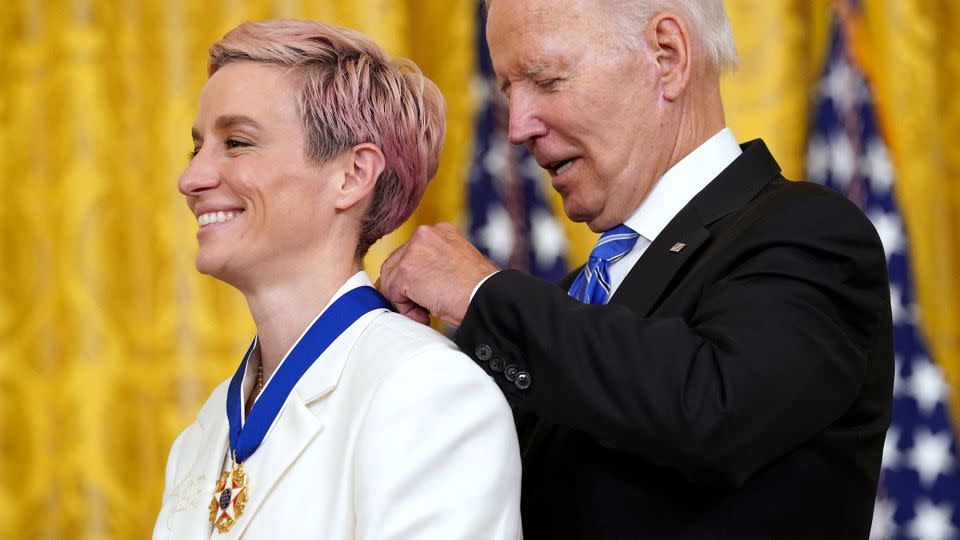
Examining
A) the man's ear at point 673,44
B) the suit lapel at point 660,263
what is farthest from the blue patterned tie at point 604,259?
the man's ear at point 673,44

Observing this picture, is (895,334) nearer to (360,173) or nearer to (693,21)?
(693,21)

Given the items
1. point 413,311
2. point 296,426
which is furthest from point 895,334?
point 296,426

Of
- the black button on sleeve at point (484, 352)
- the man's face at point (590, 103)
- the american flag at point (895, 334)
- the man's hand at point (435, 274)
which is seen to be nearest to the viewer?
the black button on sleeve at point (484, 352)

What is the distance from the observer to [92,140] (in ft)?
11.2

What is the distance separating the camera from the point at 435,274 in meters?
1.70

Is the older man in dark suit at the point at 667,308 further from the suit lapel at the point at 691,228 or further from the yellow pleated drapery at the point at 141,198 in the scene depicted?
the yellow pleated drapery at the point at 141,198

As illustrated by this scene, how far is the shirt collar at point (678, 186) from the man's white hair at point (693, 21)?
6.5 inches

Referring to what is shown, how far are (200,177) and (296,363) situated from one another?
307mm

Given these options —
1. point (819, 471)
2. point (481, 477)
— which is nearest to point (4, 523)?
point (481, 477)

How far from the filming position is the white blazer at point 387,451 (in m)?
1.45

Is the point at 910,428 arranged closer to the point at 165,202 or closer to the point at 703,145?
the point at 703,145

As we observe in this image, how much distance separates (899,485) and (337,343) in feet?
7.01

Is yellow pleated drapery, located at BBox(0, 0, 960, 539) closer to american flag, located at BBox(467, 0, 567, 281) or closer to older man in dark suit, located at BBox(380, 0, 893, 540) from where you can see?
american flag, located at BBox(467, 0, 567, 281)

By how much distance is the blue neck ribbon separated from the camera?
5.52 feet
